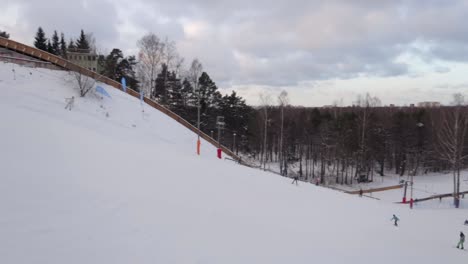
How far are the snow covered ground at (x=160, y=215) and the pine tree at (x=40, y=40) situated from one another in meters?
40.8

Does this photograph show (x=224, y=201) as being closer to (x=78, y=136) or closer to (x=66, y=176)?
(x=66, y=176)

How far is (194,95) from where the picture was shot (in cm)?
5709

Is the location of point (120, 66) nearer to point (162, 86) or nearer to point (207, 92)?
point (162, 86)

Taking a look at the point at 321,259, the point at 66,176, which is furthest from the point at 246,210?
the point at 66,176

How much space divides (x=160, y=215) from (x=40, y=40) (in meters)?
60.4

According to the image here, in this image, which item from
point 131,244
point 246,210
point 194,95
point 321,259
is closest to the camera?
point 131,244

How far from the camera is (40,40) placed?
5672 centimetres

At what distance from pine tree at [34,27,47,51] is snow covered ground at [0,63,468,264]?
40.8 meters

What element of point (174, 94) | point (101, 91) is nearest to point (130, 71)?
point (174, 94)

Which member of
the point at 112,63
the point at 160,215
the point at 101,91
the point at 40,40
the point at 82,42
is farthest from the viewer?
the point at 82,42

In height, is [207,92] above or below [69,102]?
above

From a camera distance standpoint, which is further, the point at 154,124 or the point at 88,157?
the point at 154,124

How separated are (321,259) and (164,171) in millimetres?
9474

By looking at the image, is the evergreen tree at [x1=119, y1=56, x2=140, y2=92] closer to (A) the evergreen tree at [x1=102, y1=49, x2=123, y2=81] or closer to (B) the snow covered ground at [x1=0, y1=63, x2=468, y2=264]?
(A) the evergreen tree at [x1=102, y1=49, x2=123, y2=81]
